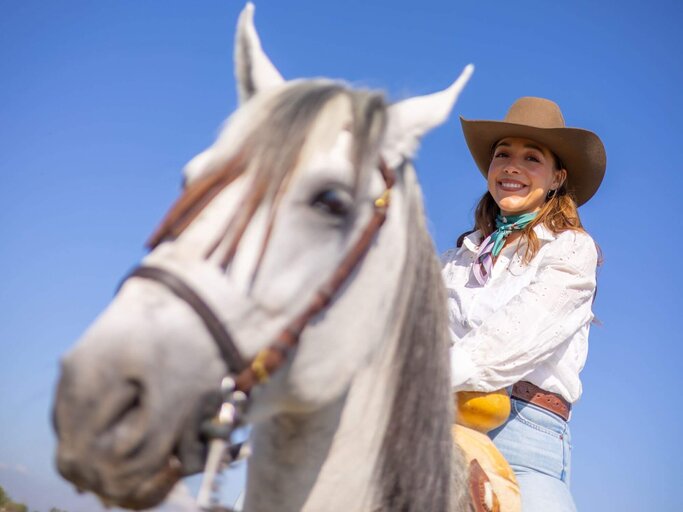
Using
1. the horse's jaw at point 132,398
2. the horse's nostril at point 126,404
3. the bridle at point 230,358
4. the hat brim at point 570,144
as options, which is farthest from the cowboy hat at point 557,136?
the horse's nostril at point 126,404

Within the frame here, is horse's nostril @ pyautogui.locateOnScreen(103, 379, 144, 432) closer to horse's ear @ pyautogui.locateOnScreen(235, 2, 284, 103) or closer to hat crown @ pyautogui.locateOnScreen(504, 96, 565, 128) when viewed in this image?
horse's ear @ pyautogui.locateOnScreen(235, 2, 284, 103)

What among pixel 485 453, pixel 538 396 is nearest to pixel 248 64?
pixel 485 453

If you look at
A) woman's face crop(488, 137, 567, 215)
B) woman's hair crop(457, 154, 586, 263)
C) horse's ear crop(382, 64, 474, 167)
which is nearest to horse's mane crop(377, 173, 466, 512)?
horse's ear crop(382, 64, 474, 167)

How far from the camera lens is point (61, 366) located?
4.98 feet

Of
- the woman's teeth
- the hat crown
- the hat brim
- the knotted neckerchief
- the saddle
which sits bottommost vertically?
the saddle

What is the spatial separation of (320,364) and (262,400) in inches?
8.1

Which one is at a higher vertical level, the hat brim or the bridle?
the hat brim

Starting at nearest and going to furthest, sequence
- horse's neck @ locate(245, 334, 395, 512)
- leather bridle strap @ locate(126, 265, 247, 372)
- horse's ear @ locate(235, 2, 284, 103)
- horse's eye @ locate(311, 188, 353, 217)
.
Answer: leather bridle strap @ locate(126, 265, 247, 372)
horse's eye @ locate(311, 188, 353, 217)
horse's neck @ locate(245, 334, 395, 512)
horse's ear @ locate(235, 2, 284, 103)

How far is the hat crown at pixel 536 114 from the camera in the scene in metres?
4.37

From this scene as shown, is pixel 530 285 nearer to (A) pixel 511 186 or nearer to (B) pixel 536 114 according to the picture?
(A) pixel 511 186

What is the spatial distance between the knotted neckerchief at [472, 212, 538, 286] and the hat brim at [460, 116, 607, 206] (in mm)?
561

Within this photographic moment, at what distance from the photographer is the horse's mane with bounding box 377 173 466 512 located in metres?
2.12

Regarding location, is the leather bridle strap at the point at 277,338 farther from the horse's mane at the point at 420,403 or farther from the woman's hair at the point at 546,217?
the woman's hair at the point at 546,217

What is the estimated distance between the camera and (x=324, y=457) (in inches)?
81.0
